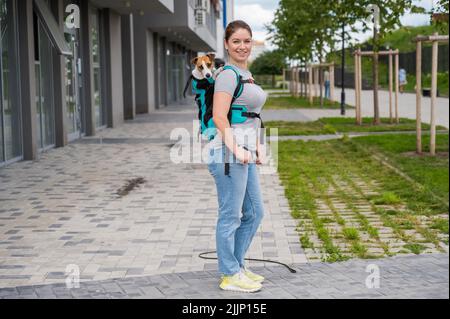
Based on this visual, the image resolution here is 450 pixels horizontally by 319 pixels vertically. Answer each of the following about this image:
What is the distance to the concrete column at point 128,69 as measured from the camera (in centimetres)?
2916

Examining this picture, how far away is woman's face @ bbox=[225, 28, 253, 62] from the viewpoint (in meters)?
5.46

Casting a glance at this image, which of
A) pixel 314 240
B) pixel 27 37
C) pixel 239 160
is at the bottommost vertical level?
pixel 314 240

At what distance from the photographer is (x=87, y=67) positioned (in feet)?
69.4

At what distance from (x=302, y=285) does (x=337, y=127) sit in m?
16.1

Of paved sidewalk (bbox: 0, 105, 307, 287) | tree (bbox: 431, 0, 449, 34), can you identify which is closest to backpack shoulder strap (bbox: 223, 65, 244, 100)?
paved sidewalk (bbox: 0, 105, 307, 287)

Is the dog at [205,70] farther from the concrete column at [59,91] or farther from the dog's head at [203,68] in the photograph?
the concrete column at [59,91]

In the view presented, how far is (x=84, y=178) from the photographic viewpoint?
12492 millimetres

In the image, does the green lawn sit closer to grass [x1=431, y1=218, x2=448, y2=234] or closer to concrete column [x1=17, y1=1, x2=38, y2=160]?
grass [x1=431, y1=218, x2=448, y2=234]

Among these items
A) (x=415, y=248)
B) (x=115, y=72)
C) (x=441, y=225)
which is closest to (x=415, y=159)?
(x=441, y=225)

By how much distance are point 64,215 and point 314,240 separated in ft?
10.2

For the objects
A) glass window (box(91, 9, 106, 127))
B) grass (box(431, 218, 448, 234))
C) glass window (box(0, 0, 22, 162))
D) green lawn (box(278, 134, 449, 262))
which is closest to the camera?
green lawn (box(278, 134, 449, 262))

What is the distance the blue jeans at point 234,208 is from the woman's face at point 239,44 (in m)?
0.62
